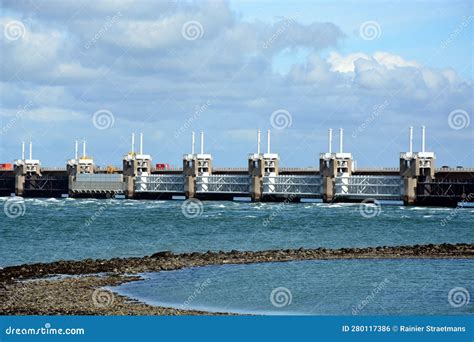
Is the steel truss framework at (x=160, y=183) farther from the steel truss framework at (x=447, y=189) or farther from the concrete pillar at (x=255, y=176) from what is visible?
the steel truss framework at (x=447, y=189)

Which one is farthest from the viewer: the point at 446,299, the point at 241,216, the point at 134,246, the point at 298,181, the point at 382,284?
the point at 298,181

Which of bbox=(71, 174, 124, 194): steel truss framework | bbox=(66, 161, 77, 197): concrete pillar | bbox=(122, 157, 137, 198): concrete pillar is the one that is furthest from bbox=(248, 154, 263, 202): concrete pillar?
bbox=(66, 161, 77, 197): concrete pillar

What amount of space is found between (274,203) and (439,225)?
2086 inches

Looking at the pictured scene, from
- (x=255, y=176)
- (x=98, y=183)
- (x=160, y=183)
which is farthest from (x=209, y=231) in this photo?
(x=98, y=183)

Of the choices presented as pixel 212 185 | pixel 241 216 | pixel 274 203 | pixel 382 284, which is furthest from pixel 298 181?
pixel 382 284

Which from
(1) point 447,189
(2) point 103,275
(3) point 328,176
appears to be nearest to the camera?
(2) point 103,275

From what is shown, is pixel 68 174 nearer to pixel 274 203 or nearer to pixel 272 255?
pixel 274 203

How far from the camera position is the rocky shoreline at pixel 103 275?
96.4 feet

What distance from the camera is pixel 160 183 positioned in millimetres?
148000

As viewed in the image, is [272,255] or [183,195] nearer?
[272,255]

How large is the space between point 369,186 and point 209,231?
177ft

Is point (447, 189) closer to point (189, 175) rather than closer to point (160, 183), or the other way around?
point (189, 175)

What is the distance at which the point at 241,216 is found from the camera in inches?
3910

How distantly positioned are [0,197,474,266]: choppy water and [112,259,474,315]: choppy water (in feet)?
43.7
